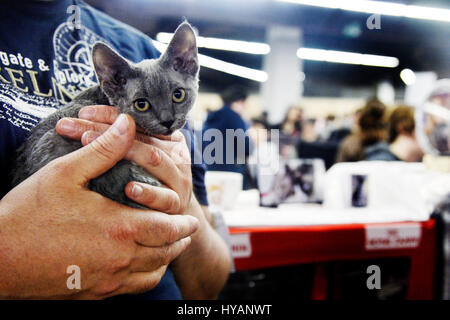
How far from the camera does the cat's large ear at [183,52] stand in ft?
1.90

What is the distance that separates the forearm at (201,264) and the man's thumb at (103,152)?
217 mm

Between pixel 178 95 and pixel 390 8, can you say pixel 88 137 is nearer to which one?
pixel 178 95

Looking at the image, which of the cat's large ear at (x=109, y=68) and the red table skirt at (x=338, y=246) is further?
the red table skirt at (x=338, y=246)

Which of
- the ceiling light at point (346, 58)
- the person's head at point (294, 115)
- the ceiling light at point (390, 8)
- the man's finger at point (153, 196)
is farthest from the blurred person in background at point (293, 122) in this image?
the man's finger at point (153, 196)

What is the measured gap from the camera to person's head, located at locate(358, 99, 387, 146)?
2918mm

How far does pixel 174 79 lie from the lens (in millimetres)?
614

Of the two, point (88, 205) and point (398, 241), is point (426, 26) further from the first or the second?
point (88, 205)

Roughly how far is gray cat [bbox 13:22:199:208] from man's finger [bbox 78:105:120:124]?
0.02 metres

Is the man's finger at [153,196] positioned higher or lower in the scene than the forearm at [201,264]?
higher

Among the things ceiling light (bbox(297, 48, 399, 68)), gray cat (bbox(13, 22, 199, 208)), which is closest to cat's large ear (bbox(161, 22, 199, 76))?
gray cat (bbox(13, 22, 199, 208))

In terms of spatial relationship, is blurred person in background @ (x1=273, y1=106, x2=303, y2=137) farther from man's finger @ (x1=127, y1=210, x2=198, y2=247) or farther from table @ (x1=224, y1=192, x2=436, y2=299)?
man's finger @ (x1=127, y1=210, x2=198, y2=247)

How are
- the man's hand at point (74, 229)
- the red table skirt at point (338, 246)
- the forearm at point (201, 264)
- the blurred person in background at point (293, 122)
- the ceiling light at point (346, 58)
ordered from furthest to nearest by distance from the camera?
the ceiling light at point (346, 58) < the blurred person in background at point (293, 122) < the red table skirt at point (338, 246) < the forearm at point (201, 264) < the man's hand at point (74, 229)

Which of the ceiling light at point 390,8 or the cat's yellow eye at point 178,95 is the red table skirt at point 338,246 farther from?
the ceiling light at point 390,8
